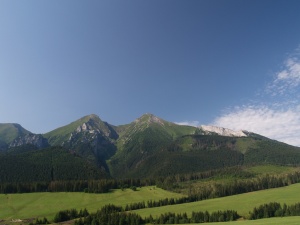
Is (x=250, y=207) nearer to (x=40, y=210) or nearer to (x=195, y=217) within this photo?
(x=195, y=217)

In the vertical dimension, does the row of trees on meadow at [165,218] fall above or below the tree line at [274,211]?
below

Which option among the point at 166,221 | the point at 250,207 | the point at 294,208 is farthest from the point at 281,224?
the point at 250,207

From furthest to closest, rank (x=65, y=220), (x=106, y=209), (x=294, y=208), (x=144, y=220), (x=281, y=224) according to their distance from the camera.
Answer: (x=106, y=209)
(x=65, y=220)
(x=144, y=220)
(x=294, y=208)
(x=281, y=224)

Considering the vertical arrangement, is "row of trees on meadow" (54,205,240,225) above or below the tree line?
below

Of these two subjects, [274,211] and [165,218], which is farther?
[165,218]

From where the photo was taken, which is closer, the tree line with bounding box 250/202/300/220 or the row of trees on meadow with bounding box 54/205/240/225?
the tree line with bounding box 250/202/300/220

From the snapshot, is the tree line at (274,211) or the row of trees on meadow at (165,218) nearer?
the tree line at (274,211)

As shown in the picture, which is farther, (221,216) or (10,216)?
(10,216)

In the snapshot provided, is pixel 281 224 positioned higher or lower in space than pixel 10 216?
higher

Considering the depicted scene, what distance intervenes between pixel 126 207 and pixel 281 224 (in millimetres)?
148947

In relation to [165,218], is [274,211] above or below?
above

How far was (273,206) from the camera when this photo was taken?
473 feet

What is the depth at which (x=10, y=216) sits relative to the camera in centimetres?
18000

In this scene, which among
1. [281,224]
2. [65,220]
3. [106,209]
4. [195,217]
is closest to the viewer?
[281,224]
